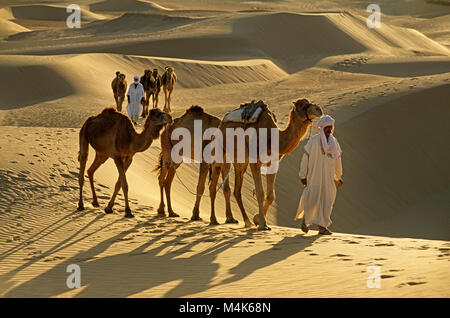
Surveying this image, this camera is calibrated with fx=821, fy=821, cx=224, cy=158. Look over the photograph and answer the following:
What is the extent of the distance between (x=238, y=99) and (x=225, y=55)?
11217mm

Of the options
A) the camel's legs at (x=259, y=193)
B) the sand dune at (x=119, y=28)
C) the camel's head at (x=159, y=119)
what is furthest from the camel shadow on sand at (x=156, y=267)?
the sand dune at (x=119, y=28)

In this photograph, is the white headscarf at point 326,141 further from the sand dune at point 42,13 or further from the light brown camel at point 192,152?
the sand dune at point 42,13

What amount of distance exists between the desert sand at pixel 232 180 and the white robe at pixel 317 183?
352mm

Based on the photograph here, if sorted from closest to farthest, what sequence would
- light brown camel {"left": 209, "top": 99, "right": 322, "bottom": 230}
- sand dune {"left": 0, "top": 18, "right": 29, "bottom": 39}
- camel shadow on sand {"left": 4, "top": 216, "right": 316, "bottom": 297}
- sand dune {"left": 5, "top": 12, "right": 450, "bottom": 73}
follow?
camel shadow on sand {"left": 4, "top": 216, "right": 316, "bottom": 297}
light brown camel {"left": 209, "top": 99, "right": 322, "bottom": 230}
sand dune {"left": 5, "top": 12, "right": 450, "bottom": 73}
sand dune {"left": 0, "top": 18, "right": 29, "bottom": 39}

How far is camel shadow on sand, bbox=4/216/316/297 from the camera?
8734mm

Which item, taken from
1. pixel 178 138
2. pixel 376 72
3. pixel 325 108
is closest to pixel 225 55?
pixel 376 72

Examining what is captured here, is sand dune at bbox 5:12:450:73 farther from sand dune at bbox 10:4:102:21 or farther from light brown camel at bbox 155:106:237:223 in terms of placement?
light brown camel at bbox 155:106:237:223

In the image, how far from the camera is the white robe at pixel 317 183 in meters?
11.3

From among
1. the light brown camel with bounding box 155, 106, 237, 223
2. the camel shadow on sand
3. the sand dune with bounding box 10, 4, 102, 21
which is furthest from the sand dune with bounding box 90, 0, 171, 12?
the camel shadow on sand

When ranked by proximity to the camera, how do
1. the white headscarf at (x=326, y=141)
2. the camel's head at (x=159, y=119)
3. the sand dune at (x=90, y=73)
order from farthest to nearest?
the sand dune at (x=90, y=73), the camel's head at (x=159, y=119), the white headscarf at (x=326, y=141)

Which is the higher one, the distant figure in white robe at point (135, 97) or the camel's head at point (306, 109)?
the camel's head at point (306, 109)

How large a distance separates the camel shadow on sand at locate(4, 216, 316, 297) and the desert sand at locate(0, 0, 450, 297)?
1.0 inches

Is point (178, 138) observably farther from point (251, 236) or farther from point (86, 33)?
point (86, 33)

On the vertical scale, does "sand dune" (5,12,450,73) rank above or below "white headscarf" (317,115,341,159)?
below
